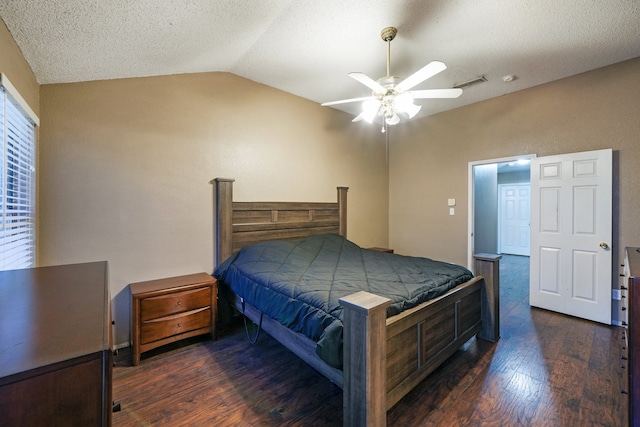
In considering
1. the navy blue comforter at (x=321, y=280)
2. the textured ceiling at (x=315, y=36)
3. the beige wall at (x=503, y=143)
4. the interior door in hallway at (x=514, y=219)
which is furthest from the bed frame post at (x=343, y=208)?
the interior door in hallway at (x=514, y=219)

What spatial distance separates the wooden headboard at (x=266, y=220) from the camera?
2939 millimetres

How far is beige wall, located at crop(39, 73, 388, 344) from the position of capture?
2.21 metres

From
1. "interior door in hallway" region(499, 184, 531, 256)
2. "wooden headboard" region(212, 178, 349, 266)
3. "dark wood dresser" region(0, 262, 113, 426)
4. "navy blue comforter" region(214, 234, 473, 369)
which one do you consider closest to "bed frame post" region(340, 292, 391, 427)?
"navy blue comforter" region(214, 234, 473, 369)

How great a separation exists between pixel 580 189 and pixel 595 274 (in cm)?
94

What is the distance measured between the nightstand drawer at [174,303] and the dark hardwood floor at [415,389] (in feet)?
1.24

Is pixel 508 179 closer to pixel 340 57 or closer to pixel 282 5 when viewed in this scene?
pixel 340 57

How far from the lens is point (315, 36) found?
231 cm

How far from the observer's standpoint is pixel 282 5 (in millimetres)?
1953

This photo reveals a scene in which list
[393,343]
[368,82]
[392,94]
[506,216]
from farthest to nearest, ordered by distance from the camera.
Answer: [506,216]
[392,94]
[368,82]
[393,343]

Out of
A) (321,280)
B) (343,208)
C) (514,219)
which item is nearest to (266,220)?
(343,208)

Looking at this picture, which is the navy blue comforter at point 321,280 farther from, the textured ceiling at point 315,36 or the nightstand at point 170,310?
the textured ceiling at point 315,36

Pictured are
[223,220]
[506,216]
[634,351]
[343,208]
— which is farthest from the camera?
[506,216]

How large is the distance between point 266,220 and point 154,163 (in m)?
1.31

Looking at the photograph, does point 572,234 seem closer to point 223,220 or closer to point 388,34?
point 388,34
